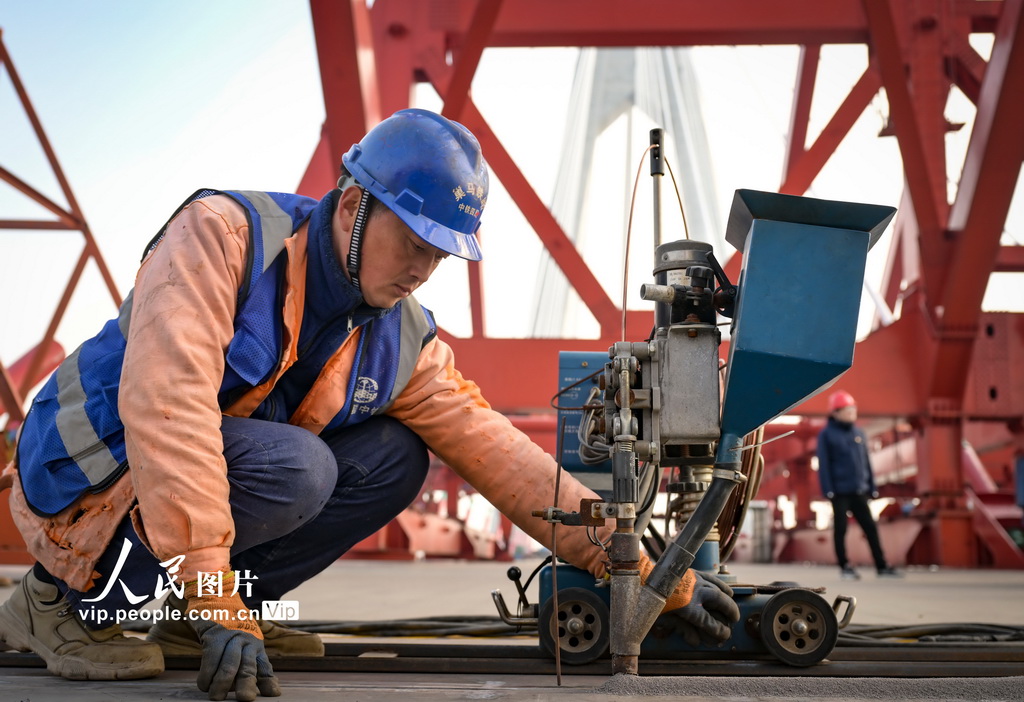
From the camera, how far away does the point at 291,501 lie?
5.87 feet

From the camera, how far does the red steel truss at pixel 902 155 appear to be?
19.5ft

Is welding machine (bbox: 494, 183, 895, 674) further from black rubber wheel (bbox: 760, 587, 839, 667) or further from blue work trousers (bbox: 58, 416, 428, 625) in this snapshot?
blue work trousers (bbox: 58, 416, 428, 625)

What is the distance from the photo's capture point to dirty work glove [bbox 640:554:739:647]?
1.83 metres

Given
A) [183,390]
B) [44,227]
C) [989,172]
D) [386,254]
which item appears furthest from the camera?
[44,227]

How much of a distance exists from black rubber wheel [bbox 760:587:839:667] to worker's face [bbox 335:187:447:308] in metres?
0.94

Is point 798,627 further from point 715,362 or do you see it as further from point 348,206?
point 348,206

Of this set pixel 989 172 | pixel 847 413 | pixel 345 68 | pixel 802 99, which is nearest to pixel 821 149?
pixel 989 172

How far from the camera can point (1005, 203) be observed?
6.36 metres

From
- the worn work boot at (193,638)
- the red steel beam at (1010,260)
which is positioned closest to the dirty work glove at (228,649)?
the worn work boot at (193,638)

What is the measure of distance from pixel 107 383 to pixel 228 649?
0.60 meters

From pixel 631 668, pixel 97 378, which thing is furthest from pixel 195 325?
pixel 631 668

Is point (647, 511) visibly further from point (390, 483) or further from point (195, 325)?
point (195, 325)

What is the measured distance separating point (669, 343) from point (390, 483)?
794 mm

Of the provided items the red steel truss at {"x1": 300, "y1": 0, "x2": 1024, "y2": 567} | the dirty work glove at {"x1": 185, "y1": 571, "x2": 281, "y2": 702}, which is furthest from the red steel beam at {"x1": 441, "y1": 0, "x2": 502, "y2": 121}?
the dirty work glove at {"x1": 185, "y1": 571, "x2": 281, "y2": 702}
